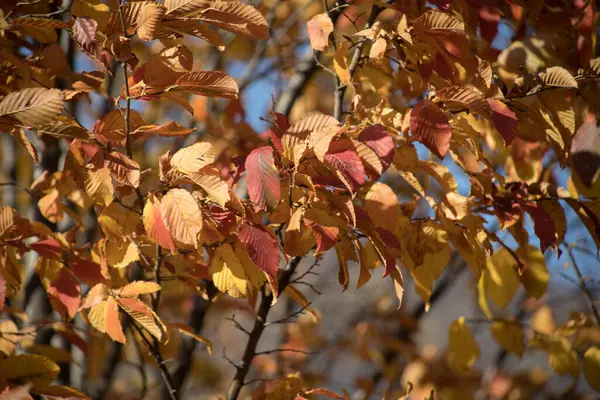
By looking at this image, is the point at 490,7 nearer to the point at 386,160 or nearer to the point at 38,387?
the point at 386,160

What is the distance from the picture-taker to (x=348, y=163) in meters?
0.71

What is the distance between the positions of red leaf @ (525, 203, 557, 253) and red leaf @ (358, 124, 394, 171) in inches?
11.4

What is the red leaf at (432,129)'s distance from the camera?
75cm

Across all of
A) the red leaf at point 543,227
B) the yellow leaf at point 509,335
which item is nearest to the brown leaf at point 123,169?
the red leaf at point 543,227

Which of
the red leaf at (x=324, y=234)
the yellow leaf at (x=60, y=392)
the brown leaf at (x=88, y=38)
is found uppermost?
the brown leaf at (x=88, y=38)

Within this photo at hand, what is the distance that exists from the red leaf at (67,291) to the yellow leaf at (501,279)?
2.56ft

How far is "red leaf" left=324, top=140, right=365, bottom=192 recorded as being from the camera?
2.25 feet

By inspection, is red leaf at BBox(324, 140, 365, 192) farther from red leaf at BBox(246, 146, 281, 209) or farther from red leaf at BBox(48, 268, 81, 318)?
red leaf at BBox(48, 268, 81, 318)

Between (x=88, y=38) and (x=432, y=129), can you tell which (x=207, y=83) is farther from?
(x=432, y=129)

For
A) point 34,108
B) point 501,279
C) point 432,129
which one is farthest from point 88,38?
point 501,279

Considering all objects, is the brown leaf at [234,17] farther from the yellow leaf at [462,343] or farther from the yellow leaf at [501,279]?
the yellow leaf at [462,343]

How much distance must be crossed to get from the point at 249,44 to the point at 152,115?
901 millimetres

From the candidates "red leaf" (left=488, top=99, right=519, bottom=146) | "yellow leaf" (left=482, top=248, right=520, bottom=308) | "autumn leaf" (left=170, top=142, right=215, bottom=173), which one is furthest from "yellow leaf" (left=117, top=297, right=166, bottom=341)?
"yellow leaf" (left=482, top=248, right=520, bottom=308)

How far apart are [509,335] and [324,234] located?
2.48 ft
